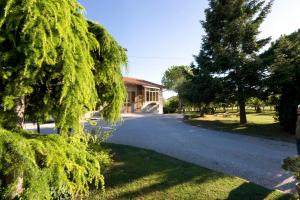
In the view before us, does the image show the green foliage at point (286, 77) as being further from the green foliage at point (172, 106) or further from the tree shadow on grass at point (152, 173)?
the green foliage at point (172, 106)

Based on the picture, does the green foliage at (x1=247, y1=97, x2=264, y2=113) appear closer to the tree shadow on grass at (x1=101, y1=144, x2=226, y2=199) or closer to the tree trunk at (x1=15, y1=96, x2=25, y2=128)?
the tree shadow on grass at (x1=101, y1=144, x2=226, y2=199)

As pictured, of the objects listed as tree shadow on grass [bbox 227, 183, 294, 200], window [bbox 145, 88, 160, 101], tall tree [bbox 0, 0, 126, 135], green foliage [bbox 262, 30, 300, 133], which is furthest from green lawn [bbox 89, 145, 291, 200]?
window [bbox 145, 88, 160, 101]

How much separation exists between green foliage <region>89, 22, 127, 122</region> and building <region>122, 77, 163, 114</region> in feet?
84.2

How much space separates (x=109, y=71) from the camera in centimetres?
415

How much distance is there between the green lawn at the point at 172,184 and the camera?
518cm

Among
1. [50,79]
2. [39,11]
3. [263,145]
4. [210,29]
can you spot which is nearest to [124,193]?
[50,79]

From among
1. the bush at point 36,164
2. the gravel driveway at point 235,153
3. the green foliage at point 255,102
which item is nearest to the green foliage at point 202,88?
the green foliage at point 255,102

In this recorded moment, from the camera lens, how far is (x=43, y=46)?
224 cm

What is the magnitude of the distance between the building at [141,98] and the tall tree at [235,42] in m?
15.2

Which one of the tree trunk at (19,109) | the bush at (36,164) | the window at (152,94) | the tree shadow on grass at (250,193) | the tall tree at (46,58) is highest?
the window at (152,94)

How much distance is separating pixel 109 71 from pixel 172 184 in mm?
3119

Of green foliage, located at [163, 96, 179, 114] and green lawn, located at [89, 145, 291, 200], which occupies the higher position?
green foliage, located at [163, 96, 179, 114]

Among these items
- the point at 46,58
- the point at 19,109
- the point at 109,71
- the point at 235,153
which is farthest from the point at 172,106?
the point at 46,58

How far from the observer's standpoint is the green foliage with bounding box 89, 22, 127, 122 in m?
4.14
